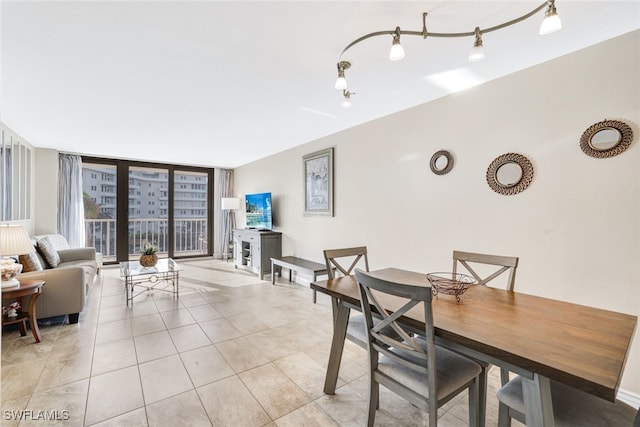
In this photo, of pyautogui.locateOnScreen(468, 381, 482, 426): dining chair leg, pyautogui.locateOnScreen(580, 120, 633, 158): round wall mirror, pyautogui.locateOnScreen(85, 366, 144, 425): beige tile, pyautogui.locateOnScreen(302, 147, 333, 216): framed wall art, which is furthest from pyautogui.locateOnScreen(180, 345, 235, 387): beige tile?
pyautogui.locateOnScreen(580, 120, 633, 158): round wall mirror

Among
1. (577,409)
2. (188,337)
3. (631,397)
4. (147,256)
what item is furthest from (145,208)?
(631,397)

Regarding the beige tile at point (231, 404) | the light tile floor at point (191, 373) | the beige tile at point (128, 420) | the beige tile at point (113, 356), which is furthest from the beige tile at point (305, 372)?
the beige tile at point (113, 356)

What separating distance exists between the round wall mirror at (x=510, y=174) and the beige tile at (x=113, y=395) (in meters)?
3.04

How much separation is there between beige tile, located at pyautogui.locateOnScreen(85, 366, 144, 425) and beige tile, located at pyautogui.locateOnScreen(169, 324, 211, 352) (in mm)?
441

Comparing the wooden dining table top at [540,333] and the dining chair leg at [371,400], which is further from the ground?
the wooden dining table top at [540,333]

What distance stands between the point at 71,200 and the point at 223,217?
2.88 meters

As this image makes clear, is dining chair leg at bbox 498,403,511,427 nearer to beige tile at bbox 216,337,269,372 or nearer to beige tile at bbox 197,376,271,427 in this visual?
beige tile at bbox 197,376,271,427

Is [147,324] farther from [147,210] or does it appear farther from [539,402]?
[147,210]

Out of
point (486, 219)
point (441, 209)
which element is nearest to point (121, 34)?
point (441, 209)

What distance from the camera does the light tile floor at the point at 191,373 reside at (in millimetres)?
1731

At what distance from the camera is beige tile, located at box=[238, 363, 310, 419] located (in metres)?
1.81

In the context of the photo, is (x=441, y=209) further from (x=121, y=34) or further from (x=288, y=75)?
(x=121, y=34)

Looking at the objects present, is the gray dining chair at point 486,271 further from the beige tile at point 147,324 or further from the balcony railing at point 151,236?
the balcony railing at point 151,236

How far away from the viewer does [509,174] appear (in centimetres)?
231
